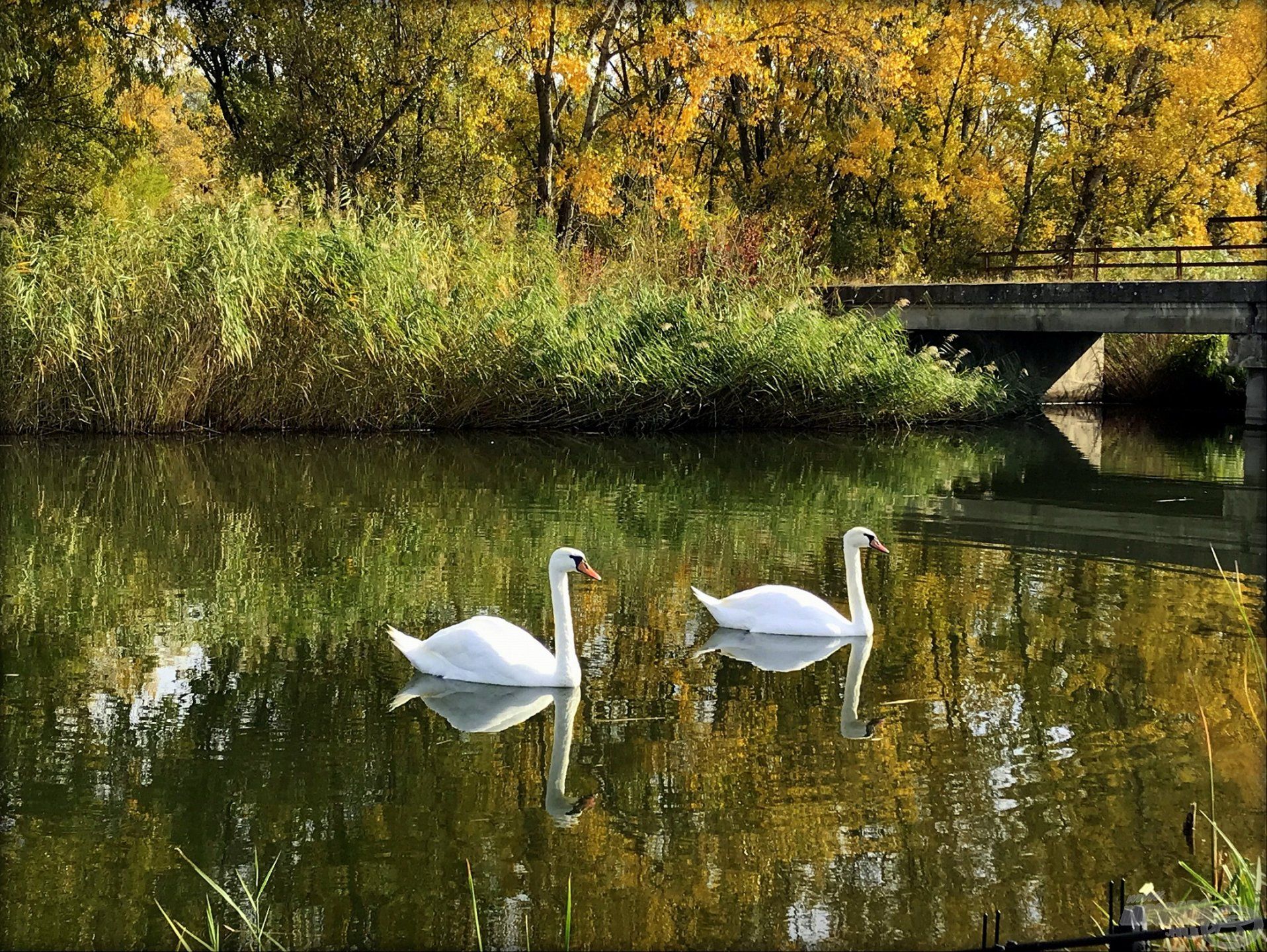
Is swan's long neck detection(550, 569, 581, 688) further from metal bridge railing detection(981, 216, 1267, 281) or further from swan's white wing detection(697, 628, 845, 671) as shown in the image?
metal bridge railing detection(981, 216, 1267, 281)

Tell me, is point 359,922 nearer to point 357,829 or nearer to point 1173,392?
point 357,829

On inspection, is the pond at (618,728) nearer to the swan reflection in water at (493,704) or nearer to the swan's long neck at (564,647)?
the swan reflection in water at (493,704)

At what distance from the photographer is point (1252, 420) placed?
2372 centimetres

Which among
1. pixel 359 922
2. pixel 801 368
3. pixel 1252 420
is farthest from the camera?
pixel 1252 420

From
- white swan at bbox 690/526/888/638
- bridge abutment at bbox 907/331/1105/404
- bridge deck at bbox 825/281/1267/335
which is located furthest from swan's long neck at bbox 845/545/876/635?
bridge abutment at bbox 907/331/1105/404

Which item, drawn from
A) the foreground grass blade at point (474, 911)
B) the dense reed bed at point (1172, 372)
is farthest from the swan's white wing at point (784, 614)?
the dense reed bed at point (1172, 372)

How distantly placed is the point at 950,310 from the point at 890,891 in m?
22.4

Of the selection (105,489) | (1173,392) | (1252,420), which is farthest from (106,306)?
(1173,392)

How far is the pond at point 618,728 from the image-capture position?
16.2ft

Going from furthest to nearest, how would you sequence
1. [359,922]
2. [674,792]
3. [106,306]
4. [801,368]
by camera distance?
[801,368] < [106,306] < [674,792] < [359,922]

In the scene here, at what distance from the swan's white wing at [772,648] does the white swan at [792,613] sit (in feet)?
0.13

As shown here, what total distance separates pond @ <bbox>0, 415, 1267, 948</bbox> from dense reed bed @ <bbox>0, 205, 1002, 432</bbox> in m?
5.05

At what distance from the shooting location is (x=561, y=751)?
6.45 meters

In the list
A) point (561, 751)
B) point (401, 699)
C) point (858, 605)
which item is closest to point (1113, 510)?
point (858, 605)
